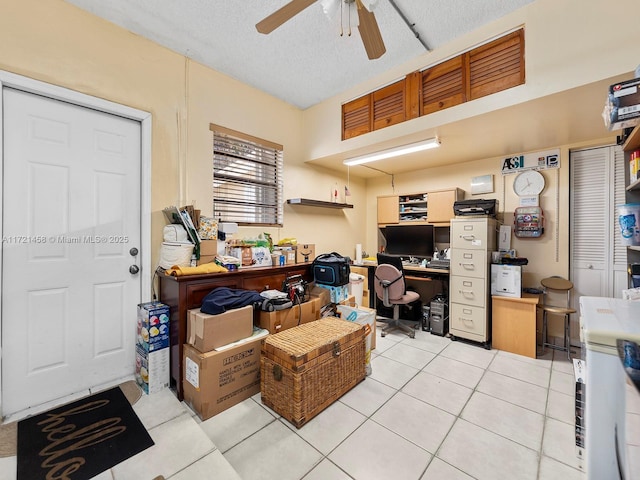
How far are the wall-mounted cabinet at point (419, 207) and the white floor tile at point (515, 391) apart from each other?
6.70 ft

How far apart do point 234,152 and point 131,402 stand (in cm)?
257

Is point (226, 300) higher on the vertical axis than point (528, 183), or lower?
lower

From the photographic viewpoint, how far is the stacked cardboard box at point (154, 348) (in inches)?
85.5

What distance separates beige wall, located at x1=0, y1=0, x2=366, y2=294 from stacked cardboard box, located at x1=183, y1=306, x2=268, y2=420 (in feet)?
3.34

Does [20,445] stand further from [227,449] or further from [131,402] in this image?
[227,449]

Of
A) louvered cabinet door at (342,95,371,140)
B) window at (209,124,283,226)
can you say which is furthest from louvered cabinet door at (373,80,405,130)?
window at (209,124,283,226)

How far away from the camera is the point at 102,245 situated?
2.31 meters

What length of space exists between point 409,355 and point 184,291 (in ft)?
7.60

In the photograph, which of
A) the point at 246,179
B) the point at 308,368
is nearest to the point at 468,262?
the point at 308,368

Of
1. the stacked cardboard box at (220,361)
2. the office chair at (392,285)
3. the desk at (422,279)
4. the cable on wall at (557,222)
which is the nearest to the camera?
the stacked cardboard box at (220,361)

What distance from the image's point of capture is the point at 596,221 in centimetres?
306

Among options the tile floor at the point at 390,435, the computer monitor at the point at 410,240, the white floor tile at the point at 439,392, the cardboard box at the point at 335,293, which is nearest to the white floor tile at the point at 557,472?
the tile floor at the point at 390,435

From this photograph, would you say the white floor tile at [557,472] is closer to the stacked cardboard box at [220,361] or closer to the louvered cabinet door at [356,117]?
the stacked cardboard box at [220,361]

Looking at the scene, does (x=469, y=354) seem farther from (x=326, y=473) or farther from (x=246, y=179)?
(x=246, y=179)
